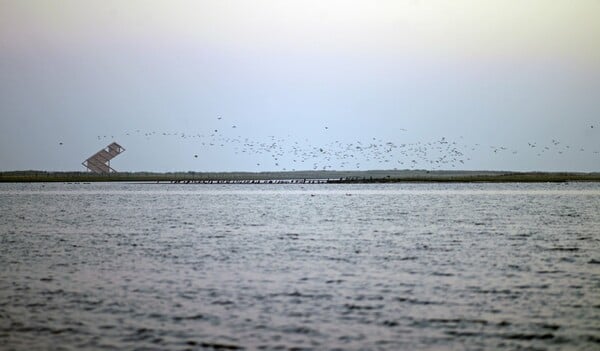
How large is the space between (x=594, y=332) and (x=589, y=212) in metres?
53.3

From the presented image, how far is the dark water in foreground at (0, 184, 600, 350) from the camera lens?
1838 cm

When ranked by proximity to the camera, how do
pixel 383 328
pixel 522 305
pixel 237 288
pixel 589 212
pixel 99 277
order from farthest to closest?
pixel 589 212 → pixel 99 277 → pixel 237 288 → pixel 522 305 → pixel 383 328

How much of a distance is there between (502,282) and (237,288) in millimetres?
8615

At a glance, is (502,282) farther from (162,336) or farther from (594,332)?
(162,336)

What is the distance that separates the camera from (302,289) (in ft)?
82.4

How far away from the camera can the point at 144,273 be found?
29.3 metres

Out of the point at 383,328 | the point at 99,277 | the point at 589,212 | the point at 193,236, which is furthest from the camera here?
the point at 589,212

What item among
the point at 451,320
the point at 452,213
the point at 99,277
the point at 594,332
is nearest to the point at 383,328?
the point at 451,320

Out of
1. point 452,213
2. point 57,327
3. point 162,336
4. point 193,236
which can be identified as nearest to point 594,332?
point 162,336

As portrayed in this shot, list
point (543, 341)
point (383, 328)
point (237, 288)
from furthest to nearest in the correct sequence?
point (237, 288), point (383, 328), point (543, 341)

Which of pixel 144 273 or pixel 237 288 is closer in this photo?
pixel 237 288

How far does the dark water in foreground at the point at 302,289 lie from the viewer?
1838 centimetres

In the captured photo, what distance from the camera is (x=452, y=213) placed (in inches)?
2763

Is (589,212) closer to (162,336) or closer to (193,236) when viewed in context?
(193,236)
